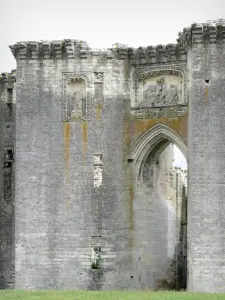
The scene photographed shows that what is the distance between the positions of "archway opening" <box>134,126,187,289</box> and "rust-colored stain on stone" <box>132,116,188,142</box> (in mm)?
185

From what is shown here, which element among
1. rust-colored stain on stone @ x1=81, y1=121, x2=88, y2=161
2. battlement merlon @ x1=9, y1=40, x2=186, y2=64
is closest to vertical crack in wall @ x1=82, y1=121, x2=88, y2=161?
rust-colored stain on stone @ x1=81, y1=121, x2=88, y2=161

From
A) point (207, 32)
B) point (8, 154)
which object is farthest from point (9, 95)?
point (207, 32)

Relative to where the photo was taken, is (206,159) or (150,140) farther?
(150,140)

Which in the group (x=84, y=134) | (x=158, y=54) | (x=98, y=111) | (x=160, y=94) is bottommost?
(x=84, y=134)

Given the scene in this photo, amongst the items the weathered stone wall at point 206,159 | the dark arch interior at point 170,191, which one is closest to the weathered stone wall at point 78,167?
the dark arch interior at point 170,191

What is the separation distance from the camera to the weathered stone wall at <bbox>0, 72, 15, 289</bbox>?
35656 mm

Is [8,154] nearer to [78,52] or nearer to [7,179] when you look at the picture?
[7,179]

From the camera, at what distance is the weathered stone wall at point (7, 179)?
3566 centimetres

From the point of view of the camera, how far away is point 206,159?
92.2 feet

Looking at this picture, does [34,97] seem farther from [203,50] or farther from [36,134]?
[203,50]

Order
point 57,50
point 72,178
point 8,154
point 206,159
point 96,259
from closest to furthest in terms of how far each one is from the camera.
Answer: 1. point 206,159
2. point 96,259
3. point 72,178
4. point 57,50
5. point 8,154

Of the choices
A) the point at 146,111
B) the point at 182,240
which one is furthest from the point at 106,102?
the point at 182,240

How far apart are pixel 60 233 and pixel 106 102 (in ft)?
A: 14.0

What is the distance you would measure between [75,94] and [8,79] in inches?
226
